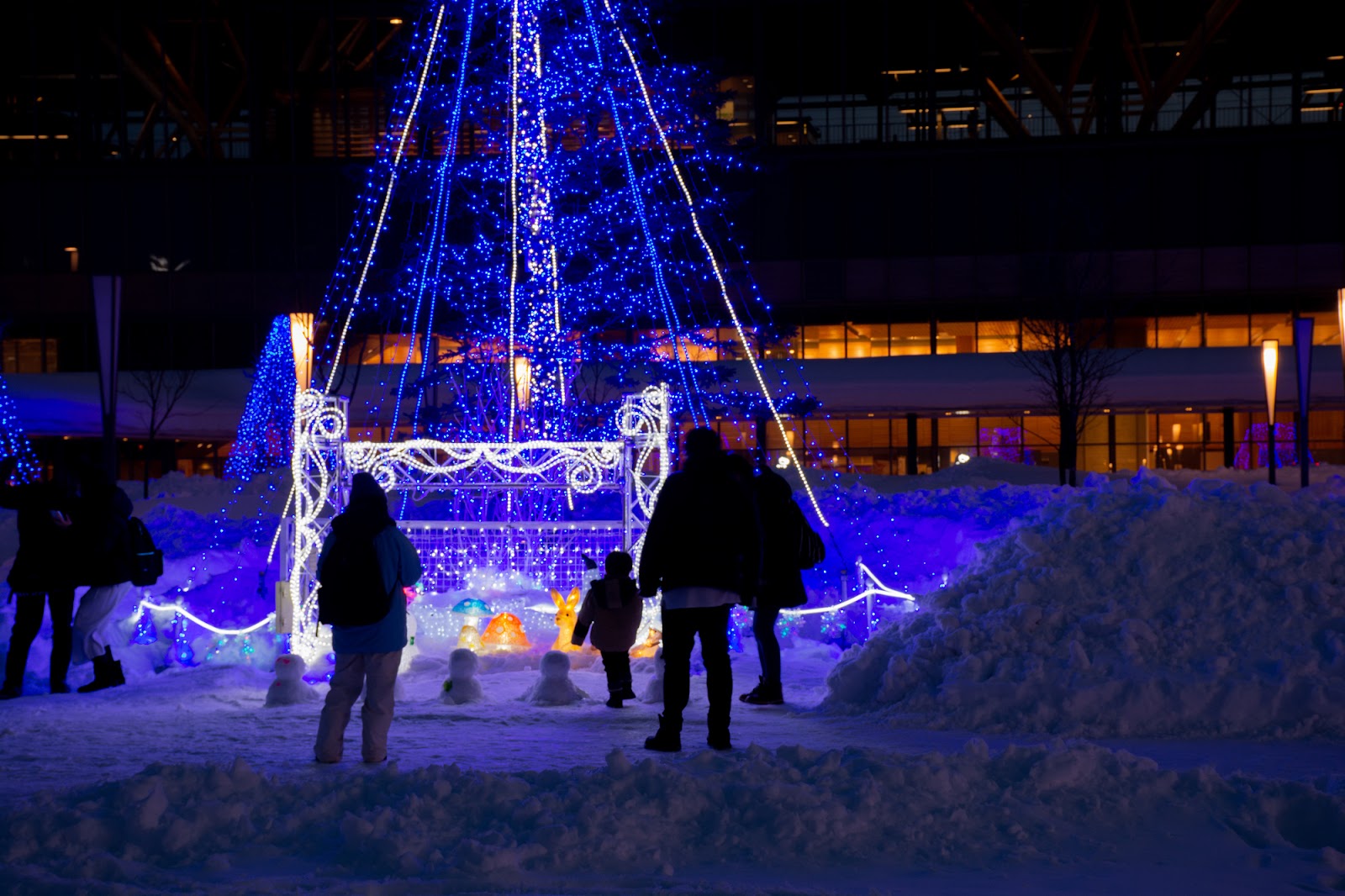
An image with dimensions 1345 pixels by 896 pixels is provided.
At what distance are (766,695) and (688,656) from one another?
2.28 meters

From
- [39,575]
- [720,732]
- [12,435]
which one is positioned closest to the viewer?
[720,732]

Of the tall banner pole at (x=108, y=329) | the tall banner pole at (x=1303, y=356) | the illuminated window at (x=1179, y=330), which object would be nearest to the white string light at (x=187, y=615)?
the tall banner pole at (x=108, y=329)

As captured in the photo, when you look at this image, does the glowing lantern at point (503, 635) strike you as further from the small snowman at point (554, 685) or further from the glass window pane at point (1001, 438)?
the glass window pane at point (1001, 438)

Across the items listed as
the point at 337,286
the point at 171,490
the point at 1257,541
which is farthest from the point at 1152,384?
the point at 1257,541

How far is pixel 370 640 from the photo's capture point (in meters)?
6.90

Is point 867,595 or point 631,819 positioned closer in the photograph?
point 631,819

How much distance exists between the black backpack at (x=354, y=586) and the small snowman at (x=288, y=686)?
2.63 m

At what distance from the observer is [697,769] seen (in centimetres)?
617

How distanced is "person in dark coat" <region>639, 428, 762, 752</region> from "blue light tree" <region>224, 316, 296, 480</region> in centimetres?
2008

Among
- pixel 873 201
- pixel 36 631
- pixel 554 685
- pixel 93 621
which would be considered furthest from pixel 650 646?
pixel 873 201

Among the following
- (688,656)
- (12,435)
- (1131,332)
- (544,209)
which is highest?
(544,209)

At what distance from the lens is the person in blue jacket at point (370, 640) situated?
6.86 metres

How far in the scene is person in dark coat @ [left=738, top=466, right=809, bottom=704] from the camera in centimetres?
927

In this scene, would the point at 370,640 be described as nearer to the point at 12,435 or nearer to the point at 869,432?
the point at 12,435
